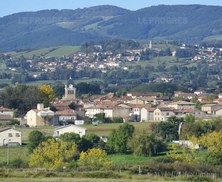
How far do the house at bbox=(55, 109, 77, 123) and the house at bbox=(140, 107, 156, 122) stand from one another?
180 inches

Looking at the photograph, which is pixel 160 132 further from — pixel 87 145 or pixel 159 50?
pixel 159 50

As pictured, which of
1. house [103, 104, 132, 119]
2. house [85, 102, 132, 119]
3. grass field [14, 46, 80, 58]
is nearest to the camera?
house [103, 104, 132, 119]

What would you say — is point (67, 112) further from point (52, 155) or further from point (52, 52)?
point (52, 52)

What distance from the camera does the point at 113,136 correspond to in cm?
3897

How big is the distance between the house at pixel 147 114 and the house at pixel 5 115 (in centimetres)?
830

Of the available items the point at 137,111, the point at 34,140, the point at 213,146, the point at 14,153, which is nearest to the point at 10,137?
the point at 34,140

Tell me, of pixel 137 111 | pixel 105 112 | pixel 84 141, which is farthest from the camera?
pixel 137 111

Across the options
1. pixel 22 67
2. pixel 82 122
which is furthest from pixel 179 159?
pixel 22 67

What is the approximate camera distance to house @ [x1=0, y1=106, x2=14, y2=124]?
54469 millimetres

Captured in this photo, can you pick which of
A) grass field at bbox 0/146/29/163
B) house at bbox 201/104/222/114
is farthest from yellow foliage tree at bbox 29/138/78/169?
house at bbox 201/104/222/114

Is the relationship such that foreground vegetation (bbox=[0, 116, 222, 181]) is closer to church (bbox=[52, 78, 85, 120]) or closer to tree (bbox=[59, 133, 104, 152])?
tree (bbox=[59, 133, 104, 152])

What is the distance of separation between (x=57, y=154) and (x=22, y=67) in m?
108

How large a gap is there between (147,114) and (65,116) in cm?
580

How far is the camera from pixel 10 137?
42.5 metres
